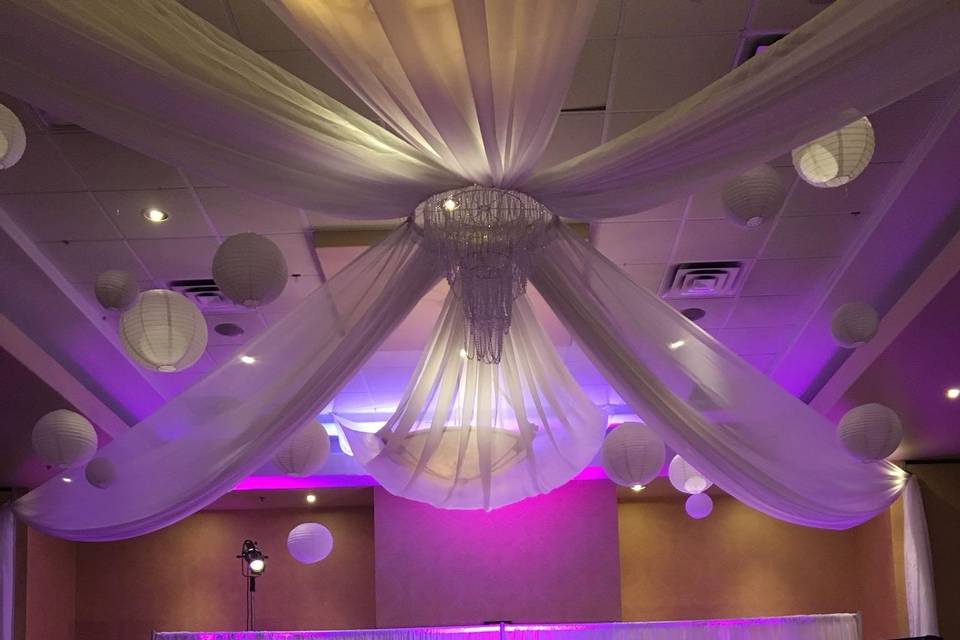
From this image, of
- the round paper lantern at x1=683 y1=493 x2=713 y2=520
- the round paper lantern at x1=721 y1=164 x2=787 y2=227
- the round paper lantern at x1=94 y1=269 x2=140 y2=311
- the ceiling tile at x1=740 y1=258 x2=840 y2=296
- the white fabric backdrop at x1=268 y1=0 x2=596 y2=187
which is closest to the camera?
the white fabric backdrop at x1=268 y1=0 x2=596 y2=187

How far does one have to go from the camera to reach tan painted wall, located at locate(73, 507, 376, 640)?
11234mm

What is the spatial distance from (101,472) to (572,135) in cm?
278

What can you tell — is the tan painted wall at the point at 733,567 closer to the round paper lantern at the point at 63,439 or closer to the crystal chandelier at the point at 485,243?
the round paper lantern at the point at 63,439

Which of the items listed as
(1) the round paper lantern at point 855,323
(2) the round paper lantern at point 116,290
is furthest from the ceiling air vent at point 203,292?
(1) the round paper lantern at point 855,323

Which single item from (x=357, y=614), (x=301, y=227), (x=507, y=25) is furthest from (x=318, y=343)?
(x=357, y=614)

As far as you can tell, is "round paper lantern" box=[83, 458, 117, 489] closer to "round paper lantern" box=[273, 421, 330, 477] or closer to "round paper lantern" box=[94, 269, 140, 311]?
"round paper lantern" box=[94, 269, 140, 311]

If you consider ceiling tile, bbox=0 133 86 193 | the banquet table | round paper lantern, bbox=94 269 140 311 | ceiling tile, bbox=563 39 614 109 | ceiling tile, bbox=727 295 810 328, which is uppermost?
ceiling tile, bbox=563 39 614 109

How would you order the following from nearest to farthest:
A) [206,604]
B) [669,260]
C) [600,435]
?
[600,435] < [669,260] < [206,604]

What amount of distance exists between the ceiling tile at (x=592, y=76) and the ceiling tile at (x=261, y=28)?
45.8 inches

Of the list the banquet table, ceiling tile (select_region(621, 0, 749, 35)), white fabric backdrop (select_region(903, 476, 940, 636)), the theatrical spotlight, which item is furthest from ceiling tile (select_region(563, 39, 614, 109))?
the theatrical spotlight

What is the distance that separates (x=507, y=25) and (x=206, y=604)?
9.72 m

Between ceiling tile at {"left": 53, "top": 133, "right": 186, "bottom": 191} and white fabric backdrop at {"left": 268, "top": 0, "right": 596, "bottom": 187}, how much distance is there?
2.86m

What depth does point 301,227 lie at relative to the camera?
6328 mm

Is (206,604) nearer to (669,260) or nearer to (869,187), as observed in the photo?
(669,260)
